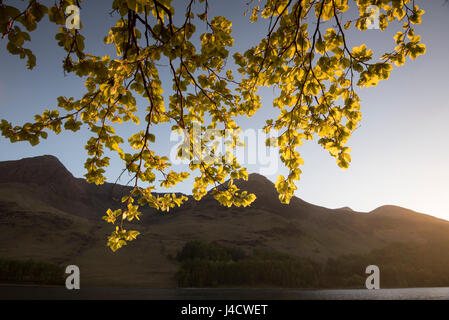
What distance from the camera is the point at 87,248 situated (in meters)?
88.6

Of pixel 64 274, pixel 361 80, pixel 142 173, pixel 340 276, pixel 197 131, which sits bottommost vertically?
pixel 340 276

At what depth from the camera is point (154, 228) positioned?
119m

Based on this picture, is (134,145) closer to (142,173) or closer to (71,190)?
(142,173)

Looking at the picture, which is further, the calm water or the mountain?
the mountain

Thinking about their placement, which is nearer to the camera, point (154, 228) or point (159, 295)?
point (159, 295)

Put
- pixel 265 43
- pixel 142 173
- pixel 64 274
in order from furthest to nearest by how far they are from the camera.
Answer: pixel 64 274, pixel 142 173, pixel 265 43

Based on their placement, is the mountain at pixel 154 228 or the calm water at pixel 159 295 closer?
the calm water at pixel 159 295

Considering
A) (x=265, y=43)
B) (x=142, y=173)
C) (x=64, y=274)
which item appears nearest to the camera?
(x=265, y=43)

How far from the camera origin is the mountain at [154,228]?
81.7 meters

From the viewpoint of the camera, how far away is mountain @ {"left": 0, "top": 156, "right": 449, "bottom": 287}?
3216 inches

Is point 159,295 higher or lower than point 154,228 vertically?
lower

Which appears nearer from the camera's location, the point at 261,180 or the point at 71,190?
the point at 71,190
